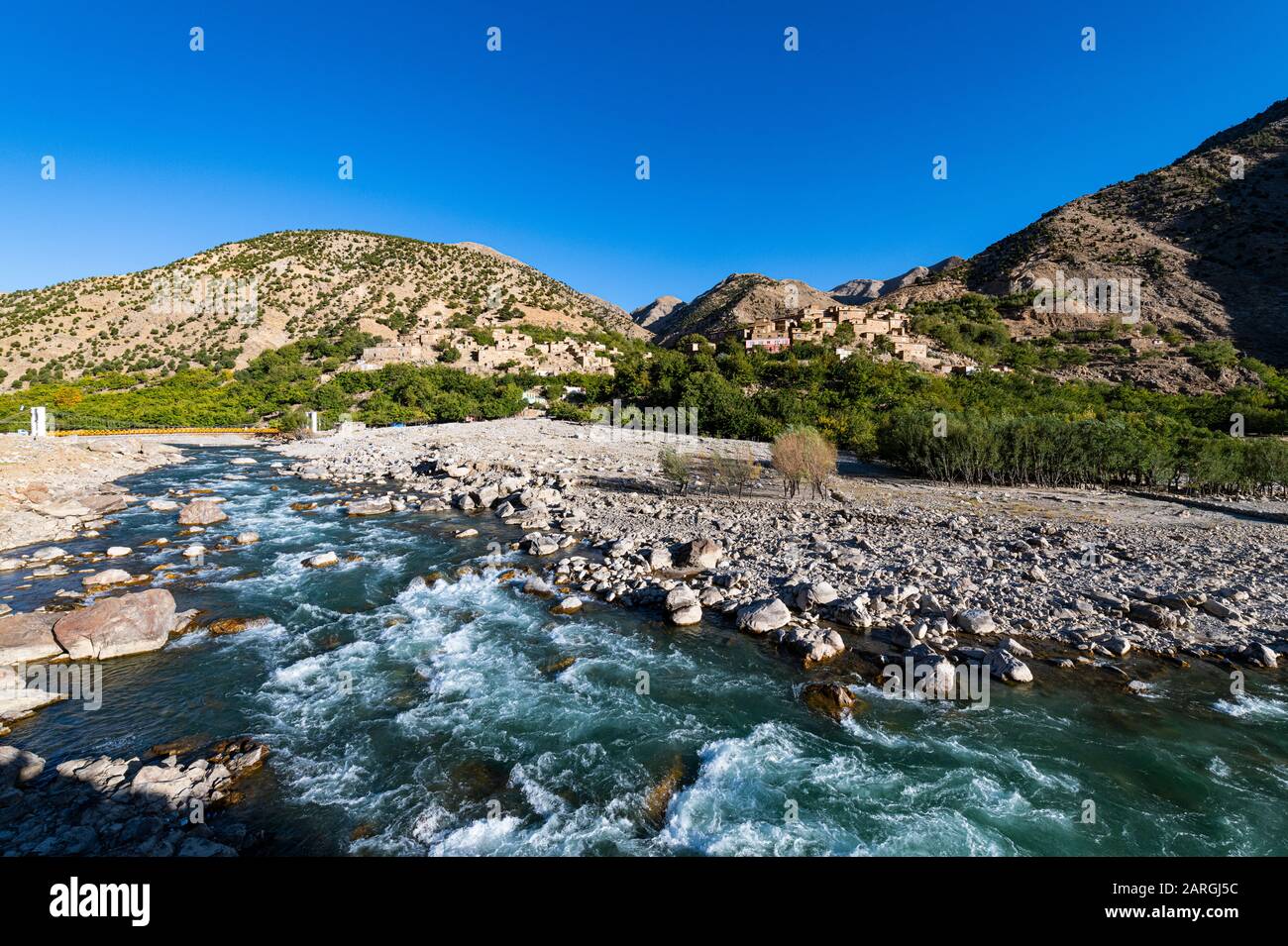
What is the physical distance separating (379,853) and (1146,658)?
33.1 ft

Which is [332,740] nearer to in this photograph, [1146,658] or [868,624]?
[868,624]

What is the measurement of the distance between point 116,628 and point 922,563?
13.9 m

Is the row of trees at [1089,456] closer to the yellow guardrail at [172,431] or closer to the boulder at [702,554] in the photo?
the boulder at [702,554]

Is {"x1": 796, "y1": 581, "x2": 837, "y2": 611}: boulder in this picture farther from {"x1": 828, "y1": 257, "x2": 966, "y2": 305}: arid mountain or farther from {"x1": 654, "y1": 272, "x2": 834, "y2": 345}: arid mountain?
{"x1": 828, "y1": 257, "x2": 966, "y2": 305}: arid mountain

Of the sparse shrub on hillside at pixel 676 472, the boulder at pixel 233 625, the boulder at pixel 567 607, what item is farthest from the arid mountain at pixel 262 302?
the boulder at pixel 567 607

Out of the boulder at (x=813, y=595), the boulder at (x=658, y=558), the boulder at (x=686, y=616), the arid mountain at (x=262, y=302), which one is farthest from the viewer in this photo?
the arid mountain at (x=262, y=302)

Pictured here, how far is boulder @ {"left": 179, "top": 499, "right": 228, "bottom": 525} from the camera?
47.9ft

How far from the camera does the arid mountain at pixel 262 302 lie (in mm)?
55750

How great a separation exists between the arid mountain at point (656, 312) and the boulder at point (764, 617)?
132866 millimetres

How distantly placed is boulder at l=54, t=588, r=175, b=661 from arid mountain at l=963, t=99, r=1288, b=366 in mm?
73707
